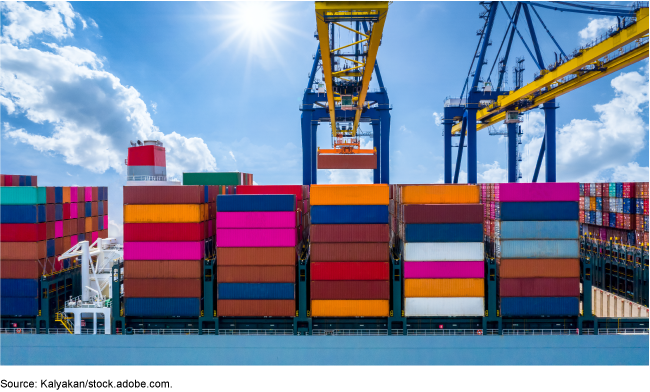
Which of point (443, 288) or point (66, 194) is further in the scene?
point (66, 194)

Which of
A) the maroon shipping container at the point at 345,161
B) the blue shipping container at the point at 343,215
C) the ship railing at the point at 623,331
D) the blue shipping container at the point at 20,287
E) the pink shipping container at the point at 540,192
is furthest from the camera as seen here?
the maroon shipping container at the point at 345,161

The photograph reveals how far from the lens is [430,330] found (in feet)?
60.5

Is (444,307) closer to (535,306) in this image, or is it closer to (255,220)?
(535,306)

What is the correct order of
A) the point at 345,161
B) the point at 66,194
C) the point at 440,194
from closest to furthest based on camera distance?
A: the point at 440,194
the point at 66,194
the point at 345,161

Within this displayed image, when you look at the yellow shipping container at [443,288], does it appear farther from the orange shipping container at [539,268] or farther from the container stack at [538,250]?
the orange shipping container at [539,268]

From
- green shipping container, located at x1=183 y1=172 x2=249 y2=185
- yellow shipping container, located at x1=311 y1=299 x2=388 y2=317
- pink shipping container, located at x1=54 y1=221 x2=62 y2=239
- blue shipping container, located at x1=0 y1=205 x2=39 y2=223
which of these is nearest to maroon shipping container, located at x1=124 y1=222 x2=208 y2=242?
blue shipping container, located at x1=0 y1=205 x2=39 y2=223

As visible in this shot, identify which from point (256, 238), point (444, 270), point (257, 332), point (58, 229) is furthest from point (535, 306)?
point (58, 229)

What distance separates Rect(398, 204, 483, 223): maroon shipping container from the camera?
1817cm

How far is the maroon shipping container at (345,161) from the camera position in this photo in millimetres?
36938

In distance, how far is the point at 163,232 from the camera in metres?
18.6

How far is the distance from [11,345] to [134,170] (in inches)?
480

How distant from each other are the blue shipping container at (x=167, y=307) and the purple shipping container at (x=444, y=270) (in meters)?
11.1

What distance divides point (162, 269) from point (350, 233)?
9903 millimetres

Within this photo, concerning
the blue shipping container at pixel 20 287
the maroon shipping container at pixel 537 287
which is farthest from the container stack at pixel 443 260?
the blue shipping container at pixel 20 287
